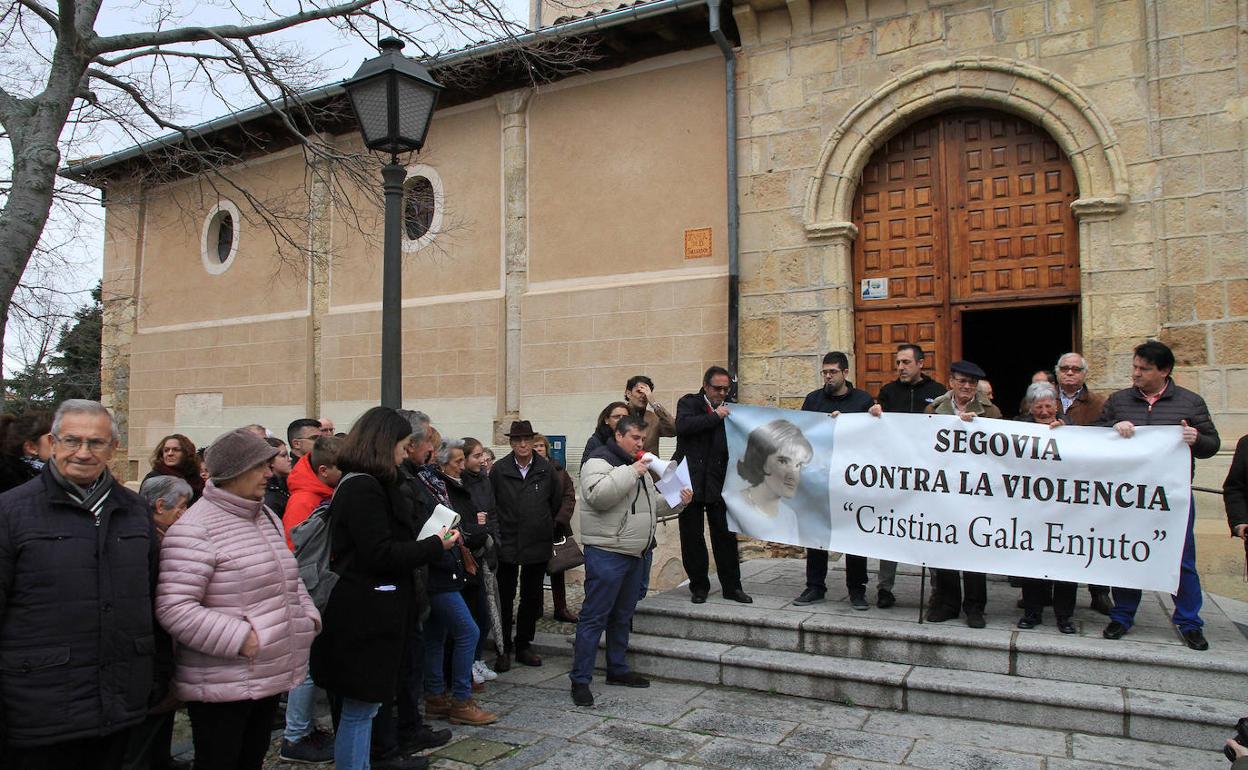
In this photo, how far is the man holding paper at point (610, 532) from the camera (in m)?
5.57

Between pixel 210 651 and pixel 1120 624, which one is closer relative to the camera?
pixel 210 651

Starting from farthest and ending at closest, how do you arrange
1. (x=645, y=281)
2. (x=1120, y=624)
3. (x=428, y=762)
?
(x=645, y=281), (x=1120, y=624), (x=428, y=762)

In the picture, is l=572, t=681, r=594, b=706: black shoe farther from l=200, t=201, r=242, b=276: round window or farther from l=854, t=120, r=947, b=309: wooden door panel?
l=200, t=201, r=242, b=276: round window

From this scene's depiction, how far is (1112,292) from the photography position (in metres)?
8.16

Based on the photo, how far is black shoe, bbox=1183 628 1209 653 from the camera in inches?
208

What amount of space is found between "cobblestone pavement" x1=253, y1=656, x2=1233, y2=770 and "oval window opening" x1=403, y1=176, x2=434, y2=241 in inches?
313

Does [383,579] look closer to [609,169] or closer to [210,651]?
[210,651]

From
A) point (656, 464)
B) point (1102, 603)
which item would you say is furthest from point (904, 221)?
point (656, 464)

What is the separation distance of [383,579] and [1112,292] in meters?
7.07

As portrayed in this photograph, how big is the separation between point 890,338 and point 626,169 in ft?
12.0

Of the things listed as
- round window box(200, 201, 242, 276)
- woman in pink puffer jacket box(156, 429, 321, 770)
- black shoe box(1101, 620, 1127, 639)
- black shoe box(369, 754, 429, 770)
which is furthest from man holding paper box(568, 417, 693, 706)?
round window box(200, 201, 242, 276)

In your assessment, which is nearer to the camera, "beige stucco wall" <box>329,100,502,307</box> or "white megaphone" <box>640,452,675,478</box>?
"white megaphone" <box>640,452,675,478</box>

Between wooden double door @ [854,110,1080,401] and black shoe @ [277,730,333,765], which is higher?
wooden double door @ [854,110,1080,401]

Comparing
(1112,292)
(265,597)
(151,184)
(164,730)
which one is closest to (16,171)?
(164,730)
